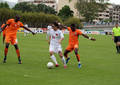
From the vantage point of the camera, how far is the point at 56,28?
12.6 meters

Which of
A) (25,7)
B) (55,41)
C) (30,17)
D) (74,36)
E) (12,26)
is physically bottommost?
(25,7)

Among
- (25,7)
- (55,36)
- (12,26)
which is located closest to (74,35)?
(55,36)

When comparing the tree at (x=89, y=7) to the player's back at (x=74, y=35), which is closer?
the player's back at (x=74, y=35)

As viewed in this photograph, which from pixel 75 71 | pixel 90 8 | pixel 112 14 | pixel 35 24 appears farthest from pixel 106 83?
pixel 112 14

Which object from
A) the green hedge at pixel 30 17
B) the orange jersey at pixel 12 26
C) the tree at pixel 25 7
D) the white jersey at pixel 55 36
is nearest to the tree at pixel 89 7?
the green hedge at pixel 30 17

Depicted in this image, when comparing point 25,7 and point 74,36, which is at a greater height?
point 74,36

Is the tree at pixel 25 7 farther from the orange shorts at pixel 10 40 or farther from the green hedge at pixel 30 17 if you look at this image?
the orange shorts at pixel 10 40

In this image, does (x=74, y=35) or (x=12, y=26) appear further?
(x=12, y=26)

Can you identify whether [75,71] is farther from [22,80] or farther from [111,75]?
[22,80]

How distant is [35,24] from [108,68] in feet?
243

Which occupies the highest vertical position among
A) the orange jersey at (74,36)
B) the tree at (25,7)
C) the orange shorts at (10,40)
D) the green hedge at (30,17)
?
the orange jersey at (74,36)

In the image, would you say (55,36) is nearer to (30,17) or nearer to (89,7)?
(30,17)

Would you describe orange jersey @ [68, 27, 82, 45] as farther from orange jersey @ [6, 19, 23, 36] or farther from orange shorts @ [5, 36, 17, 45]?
orange shorts @ [5, 36, 17, 45]

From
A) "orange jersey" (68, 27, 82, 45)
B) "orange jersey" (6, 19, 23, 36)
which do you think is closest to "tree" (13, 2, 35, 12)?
"orange jersey" (6, 19, 23, 36)
